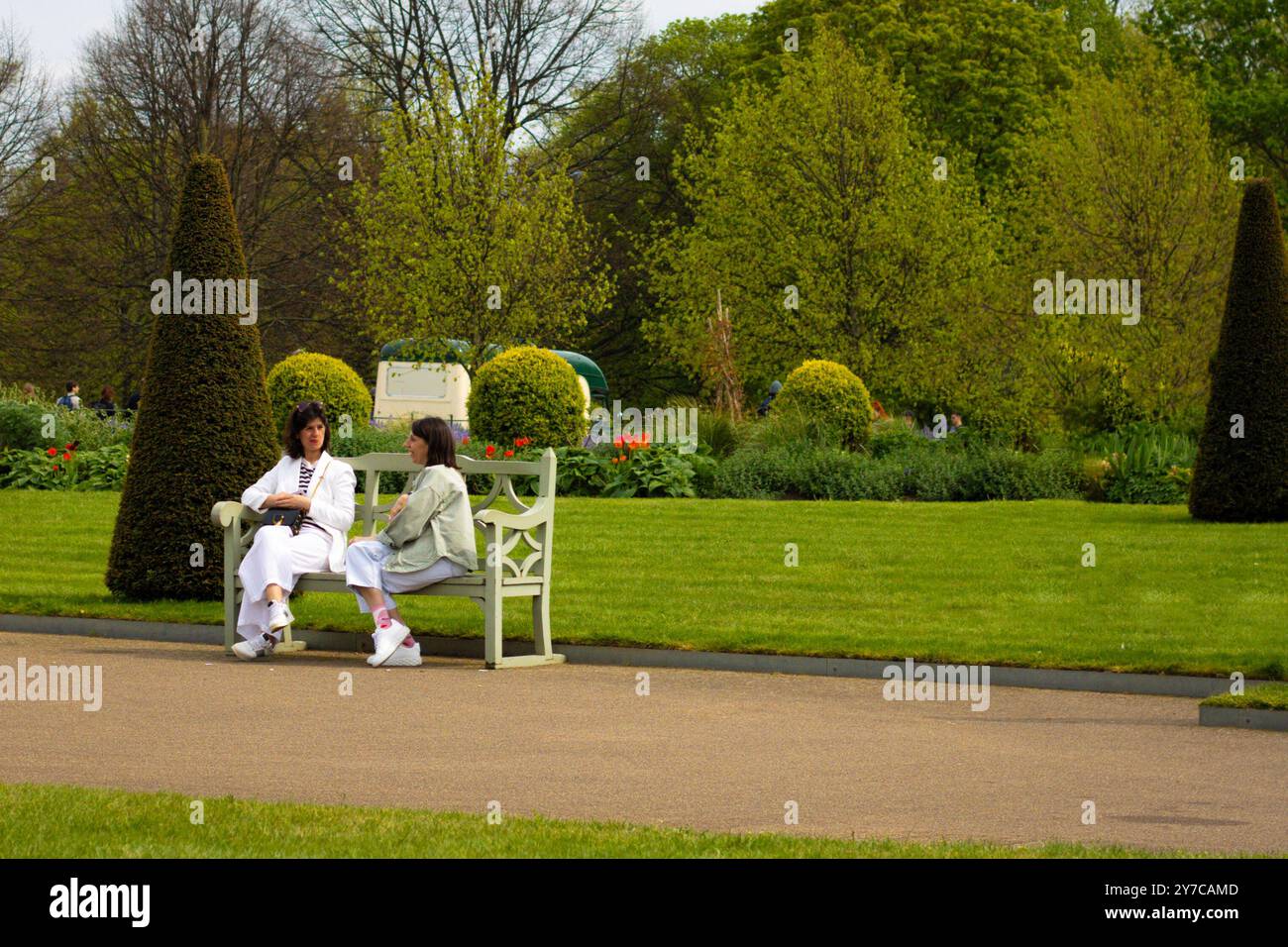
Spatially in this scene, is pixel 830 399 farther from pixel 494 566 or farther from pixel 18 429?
pixel 494 566

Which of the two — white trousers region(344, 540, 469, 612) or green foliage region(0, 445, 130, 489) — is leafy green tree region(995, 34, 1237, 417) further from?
white trousers region(344, 540, 469, 612)

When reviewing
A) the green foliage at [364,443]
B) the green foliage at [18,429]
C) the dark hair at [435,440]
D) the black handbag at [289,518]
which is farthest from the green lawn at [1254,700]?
the green foliage at [18,429]

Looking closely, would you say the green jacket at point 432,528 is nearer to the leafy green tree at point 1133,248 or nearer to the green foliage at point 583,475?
the green foliage at point 583,475

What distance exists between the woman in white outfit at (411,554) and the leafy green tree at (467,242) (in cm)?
2170

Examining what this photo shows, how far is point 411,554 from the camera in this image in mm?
12422

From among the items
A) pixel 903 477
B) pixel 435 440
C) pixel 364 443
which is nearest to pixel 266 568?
pixel 435 440

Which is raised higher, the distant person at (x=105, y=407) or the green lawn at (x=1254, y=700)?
the distant person at (x=105, y=407)

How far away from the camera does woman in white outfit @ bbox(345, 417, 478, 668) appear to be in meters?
12.2

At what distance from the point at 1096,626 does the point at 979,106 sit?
122ft

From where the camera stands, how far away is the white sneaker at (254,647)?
40.9ft

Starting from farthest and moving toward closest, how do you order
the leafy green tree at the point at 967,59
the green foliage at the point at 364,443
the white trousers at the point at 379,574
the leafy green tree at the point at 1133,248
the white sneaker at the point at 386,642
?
the leafy green tree at the point at 967,59, the leafy green tree at the point at 1133,248, the green foliage at the point at 364,443, the white trousers at the point at 379,574, the white sneaker at the point at 386,642

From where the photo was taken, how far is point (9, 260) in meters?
46.7

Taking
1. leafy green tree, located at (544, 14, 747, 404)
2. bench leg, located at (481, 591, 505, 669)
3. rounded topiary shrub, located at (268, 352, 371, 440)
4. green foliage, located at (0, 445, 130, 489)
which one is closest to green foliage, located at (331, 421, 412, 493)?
rounded topiary shrub, located at (268, 352, 371, 440)
